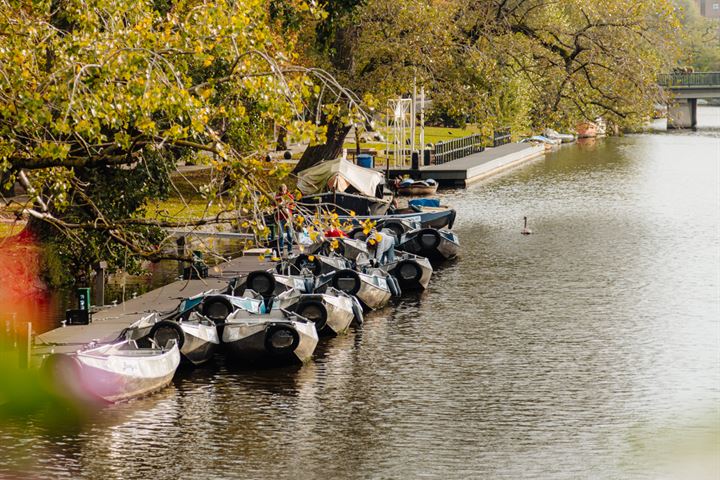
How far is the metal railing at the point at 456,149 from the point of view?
8644 centimetres

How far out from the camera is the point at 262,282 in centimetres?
3647

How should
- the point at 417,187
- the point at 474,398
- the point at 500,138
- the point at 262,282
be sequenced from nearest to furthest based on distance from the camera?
the point at 474,398, the point at 262,282, the point at 417,187, the point at 500,138

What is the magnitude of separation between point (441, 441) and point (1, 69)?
37.0 feet

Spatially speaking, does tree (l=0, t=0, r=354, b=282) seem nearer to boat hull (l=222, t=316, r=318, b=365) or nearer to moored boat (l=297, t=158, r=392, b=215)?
boat hull (l=222, t=316, r=318, b=365)

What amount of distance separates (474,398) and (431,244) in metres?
21.1

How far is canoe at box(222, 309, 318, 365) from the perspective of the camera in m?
29.7

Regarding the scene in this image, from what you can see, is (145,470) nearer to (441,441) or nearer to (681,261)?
(441,441)

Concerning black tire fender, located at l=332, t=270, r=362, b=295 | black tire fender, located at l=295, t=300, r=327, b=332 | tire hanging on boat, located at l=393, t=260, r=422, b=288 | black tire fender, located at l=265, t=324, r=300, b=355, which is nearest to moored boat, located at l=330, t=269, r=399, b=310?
black tire fender, located at l=332, t=270, r=362, b=295

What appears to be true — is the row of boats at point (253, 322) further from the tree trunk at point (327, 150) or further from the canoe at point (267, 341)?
the tree trunk at point (327, 150)

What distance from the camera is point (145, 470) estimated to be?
22438mm

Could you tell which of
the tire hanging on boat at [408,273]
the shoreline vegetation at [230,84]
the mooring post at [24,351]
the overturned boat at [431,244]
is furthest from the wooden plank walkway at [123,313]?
the overturned boat at [431,244]

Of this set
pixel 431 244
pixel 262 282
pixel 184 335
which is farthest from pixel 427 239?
pixel 184 335

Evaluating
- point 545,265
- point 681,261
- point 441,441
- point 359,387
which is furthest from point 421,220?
point 441,441

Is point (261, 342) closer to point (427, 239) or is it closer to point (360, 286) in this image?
point (360, 286)
